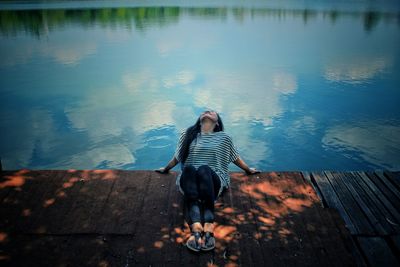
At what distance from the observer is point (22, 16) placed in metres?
41.4

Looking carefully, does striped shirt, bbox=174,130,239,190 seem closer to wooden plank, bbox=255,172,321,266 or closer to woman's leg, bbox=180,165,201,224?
woman's leg, bbox=180,165,201,224

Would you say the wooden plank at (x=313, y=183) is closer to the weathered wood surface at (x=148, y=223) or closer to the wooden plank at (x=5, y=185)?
the weathered wood surface at (x=148, y=223)

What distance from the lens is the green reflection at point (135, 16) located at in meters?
35.9

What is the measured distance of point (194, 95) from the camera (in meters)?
16.2

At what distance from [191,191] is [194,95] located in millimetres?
12435

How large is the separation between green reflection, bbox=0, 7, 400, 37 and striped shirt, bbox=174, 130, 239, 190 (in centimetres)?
3200

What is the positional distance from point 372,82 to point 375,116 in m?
4.98

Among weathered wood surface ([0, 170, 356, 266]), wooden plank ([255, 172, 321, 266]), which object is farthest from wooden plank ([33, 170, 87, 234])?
wooden plank ([255, 172, 321, 266])

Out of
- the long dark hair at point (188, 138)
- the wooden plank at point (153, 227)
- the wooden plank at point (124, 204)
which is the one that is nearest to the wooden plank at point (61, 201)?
the wooden plank at point (124, 204)

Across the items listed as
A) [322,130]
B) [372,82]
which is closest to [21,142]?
[322,130]

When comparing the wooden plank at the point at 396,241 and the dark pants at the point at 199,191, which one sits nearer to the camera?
the dark pants at the point at 199,191

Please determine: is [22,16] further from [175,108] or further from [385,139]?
[385,139]

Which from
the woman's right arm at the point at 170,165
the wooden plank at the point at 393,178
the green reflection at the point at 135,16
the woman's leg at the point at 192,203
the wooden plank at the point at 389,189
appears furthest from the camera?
the green reflection at the point at 135,16

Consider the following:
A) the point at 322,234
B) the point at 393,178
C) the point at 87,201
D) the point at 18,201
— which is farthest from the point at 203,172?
the point at 393,178
